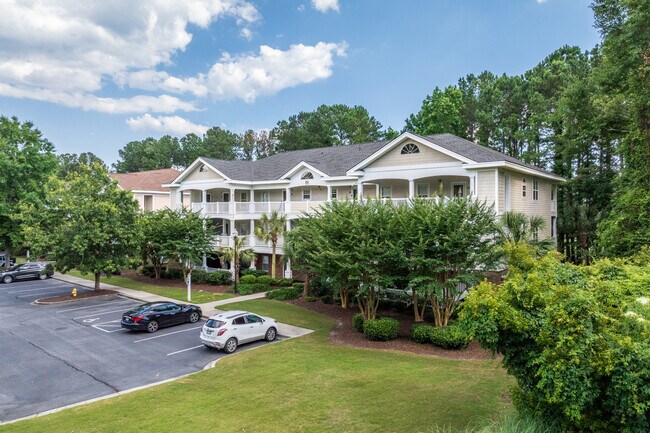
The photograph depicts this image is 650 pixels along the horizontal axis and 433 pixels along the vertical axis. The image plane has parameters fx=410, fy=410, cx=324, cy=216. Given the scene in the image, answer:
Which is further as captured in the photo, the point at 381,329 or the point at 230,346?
the point at 381,329

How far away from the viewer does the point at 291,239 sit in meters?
25.5

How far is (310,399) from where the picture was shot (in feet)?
38.1

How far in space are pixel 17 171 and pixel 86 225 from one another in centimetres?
1889

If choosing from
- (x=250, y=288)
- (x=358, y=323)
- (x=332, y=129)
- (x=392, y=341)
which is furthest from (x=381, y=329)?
(x=332, y=129)

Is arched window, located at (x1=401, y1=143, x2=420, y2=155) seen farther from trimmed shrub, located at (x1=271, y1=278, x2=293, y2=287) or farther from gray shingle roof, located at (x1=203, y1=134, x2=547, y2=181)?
trimmed shrub, located at (x1=271, y1=278, x2=293, y2=287)

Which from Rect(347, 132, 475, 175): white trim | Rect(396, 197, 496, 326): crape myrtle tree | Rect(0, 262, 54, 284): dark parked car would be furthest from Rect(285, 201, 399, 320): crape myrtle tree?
Rect(0, 262, 54, 284): dark parked car

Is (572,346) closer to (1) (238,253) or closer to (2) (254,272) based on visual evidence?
(1) (238,253)

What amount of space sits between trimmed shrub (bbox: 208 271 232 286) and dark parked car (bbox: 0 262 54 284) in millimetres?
15179

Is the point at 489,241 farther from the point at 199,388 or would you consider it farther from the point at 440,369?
the point at 199,388

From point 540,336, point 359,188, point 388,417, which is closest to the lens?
point 540,336

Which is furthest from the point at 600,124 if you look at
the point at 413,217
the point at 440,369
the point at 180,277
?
the point at 180,277

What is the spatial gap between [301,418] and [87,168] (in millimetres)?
27081

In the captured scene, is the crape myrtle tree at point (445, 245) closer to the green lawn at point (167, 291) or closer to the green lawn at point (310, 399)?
the green lawn at point (310, 399)

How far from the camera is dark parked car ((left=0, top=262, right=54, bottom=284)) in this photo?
116ft
